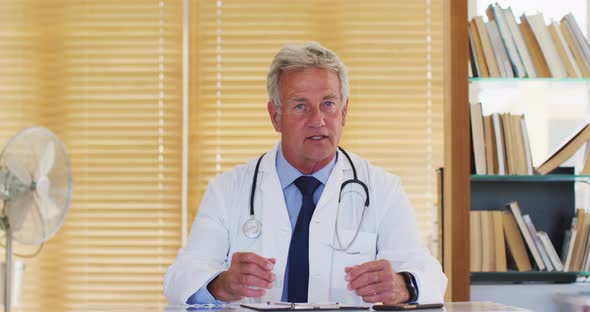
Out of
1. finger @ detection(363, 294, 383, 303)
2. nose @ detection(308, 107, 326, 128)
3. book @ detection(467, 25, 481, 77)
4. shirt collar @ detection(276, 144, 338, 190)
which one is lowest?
finger @ detection(363, 294, 383, 303)

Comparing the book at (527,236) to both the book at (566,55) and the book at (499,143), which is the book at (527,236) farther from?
the book at (566,55)

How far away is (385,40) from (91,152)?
1731 mm

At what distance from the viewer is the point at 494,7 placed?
3.29 meters

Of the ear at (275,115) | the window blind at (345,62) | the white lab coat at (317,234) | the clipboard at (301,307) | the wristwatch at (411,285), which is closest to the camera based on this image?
the clipboard at (301,307)

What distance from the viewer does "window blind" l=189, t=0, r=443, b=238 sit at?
4539mm

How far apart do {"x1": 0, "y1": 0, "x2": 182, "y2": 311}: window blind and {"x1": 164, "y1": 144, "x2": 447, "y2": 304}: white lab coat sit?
200 cm

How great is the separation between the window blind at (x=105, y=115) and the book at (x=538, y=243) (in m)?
2.02

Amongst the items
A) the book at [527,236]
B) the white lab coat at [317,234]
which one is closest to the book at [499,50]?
the book at [527,236]

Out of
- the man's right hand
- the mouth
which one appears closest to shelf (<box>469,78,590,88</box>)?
the mouth

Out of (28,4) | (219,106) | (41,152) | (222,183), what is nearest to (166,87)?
(219,106)

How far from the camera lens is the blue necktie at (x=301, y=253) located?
2.45 metres

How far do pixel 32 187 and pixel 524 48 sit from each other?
1932 mm

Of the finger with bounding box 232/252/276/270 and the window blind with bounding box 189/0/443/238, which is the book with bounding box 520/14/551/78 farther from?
the finger with bounding box 232/252/276/270

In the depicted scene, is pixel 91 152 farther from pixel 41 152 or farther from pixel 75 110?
pixel 41 152
